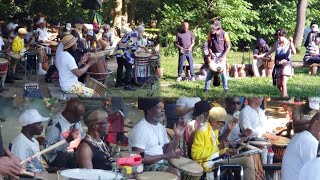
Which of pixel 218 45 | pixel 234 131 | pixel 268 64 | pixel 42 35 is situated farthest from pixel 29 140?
pixel 268 64

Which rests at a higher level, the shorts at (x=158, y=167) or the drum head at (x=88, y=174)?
the drum head at (x=88, y=174)

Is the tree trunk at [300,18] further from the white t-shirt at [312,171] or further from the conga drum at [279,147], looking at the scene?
the white t-shirt at [312,171]

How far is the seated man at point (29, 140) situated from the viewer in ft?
15.8

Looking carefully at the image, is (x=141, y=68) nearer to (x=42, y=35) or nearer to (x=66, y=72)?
(x=42, y=35)

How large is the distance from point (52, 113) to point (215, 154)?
Result: 1.27 metres

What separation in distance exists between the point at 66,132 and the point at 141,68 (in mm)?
7108

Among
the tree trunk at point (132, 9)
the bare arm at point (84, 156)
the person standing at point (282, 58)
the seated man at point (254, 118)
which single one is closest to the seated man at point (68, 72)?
the seated man at point (254, 118)

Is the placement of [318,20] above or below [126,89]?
above

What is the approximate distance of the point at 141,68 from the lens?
40.2ft

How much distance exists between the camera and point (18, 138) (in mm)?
4969

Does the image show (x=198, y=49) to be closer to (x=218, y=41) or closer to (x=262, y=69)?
(x=262, y=69)

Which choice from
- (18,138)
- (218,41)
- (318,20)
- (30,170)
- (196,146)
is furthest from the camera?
(318,20)

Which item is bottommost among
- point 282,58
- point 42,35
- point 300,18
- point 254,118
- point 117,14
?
point 254,118

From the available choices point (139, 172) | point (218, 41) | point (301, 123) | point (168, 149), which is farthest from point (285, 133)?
point (218, 41)
